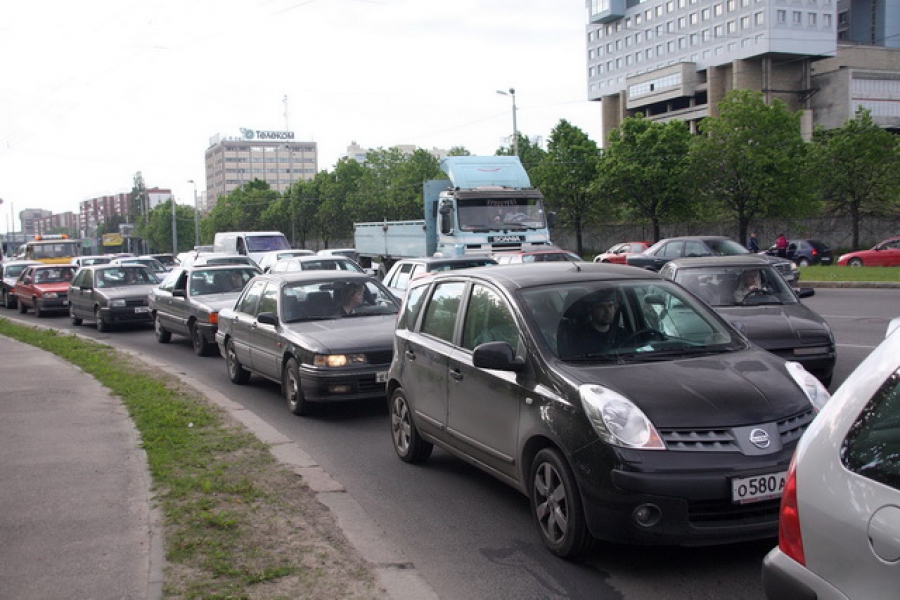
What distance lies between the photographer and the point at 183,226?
129 m

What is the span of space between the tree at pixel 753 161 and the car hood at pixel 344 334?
125 ft

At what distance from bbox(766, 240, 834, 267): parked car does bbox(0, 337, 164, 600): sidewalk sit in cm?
3755

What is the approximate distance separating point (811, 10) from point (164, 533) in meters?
91.2

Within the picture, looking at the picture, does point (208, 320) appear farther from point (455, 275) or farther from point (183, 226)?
point (183, 226)

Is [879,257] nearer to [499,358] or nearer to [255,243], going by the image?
[255,243]

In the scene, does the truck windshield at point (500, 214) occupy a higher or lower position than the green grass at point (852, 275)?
higher

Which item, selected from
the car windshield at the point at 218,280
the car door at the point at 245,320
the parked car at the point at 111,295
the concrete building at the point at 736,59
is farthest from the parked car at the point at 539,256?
the concrete building at the point at 736,59

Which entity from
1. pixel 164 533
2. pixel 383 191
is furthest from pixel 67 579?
pixel 383 191

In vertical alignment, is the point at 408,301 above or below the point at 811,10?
below

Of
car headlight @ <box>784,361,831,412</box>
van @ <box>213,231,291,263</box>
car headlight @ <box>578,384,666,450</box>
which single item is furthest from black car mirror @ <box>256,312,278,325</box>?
van @ <box>213,231,291,263</box>

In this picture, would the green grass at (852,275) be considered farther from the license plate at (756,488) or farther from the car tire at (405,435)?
→ the license plate at (756,488)

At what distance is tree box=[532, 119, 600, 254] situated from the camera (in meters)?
56.9

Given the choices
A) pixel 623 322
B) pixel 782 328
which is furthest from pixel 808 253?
pixel 623 322

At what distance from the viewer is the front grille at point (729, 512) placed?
4625mm
